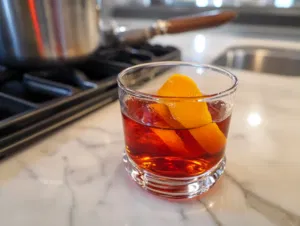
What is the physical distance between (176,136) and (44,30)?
31 centimetres

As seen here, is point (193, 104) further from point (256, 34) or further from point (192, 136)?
point (256, 34)

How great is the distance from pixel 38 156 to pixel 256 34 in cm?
91

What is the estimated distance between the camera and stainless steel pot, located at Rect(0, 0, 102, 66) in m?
0.49

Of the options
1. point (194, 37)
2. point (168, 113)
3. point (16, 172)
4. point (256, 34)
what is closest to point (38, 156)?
point (16, 172)

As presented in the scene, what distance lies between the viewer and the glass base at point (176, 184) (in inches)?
12.5

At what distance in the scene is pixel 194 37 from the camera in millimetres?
1022

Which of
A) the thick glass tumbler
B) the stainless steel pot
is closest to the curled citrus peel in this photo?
the thick glass tumbler

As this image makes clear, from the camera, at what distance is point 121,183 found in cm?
34

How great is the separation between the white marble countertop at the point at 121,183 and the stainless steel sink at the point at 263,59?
46 centimetres

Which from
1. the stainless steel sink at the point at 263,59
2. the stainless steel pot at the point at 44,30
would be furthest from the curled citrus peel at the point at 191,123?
the stainless steel sink at the point at 263,59

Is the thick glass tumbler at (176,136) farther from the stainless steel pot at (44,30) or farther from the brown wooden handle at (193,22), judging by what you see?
the brown wooden handle at (193,22)

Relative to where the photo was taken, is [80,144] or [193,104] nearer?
[193,104]

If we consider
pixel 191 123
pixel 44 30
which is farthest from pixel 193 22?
pixel 191 123

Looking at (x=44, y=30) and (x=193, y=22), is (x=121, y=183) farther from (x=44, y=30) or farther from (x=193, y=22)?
(x=193, y=22)
